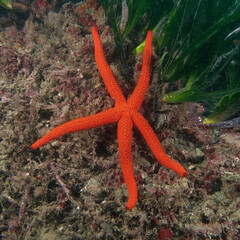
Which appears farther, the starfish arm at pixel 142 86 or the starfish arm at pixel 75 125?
the starfish arm at pixel 142 86

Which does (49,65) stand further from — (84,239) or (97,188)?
(84,239)

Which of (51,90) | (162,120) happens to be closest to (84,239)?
(162,120)

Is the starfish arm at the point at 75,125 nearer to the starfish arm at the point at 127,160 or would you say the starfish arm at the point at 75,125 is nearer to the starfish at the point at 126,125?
the starfish at the point at 126,125

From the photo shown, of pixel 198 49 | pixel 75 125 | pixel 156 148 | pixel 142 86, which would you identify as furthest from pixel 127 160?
pixel 198 49

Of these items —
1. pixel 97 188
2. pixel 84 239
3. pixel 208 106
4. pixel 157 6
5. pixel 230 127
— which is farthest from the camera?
pixel 157 6

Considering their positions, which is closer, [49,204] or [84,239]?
[84,239]

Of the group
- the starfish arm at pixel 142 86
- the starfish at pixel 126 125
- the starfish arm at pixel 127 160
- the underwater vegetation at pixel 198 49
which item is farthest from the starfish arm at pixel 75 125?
the underwater vegetation at pixel 198 49

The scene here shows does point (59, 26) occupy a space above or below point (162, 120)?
above
